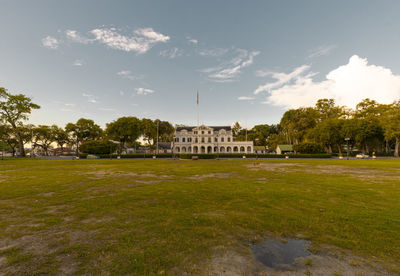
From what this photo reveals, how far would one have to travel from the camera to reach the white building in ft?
213

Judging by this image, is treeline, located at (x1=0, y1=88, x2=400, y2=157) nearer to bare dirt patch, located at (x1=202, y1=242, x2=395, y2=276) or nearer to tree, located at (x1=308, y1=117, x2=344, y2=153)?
tree, located at (x1=308, y1=117, x2=344, y2=153)

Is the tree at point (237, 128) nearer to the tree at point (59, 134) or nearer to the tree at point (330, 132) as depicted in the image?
the tree at point (330, 132)

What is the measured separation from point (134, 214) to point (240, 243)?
3.74 m

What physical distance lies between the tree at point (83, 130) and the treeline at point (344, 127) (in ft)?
257

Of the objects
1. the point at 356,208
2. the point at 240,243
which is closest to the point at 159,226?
the point at 240,243

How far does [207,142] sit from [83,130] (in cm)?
5222

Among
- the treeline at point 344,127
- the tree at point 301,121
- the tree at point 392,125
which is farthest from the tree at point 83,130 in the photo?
the tree at point 392,125

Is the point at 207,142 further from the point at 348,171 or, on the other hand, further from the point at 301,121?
the point at 348,171

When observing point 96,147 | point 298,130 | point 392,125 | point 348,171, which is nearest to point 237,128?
point 298,130

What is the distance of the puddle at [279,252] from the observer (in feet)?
11.0

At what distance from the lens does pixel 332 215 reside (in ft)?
18.1

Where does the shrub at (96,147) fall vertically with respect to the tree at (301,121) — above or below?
below

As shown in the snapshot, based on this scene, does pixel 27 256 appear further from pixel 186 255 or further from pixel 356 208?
pixel 356 208

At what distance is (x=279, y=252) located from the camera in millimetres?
3631
